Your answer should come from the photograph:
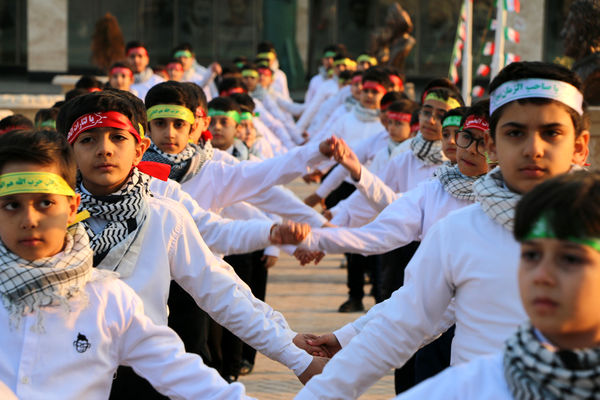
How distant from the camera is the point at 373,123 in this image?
12164 mm

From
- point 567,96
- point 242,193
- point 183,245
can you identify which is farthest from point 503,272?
point 242,193

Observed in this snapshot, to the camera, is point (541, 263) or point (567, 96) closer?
point (541, 263)

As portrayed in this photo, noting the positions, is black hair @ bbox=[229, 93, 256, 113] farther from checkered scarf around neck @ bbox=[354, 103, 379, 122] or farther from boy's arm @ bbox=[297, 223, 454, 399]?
boy's arm @ bbox=[297, 223, 454, 399]

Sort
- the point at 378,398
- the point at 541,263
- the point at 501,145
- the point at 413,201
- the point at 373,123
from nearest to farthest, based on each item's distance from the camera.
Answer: the point at 541,263 → the point at 501,145 → the point at 413,201 → the point at 378,398 → the point at 373,123

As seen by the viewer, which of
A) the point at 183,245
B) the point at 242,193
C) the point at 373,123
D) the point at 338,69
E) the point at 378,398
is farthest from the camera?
the point at 338,69

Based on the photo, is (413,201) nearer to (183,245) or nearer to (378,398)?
(183,245)

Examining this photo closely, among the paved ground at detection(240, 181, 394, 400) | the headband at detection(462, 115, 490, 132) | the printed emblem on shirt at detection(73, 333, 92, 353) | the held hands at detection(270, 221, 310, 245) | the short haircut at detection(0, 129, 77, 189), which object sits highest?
the short haircut at detection(0, 129, 77, 189)

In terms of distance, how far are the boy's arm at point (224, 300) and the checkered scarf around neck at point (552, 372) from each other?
6.21 feet

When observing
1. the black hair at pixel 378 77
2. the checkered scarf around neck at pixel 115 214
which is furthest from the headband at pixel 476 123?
the black hair at pixel 378 77

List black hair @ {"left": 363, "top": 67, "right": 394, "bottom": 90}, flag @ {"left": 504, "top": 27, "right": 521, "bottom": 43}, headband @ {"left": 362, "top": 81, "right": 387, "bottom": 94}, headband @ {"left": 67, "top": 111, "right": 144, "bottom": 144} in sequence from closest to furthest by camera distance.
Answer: headband @ {"left": 67, "top": 111, "right": 144, "bottom": 144}
headband @ {"left": 362, "top": 81, "right": 387, "bottom": 94}
black hair @ {"left": 363, "top": 67, "right": 394, "bottom": 90}
flag @ {"left": 504, "top": 27, "right": 521, "bottom": 43}

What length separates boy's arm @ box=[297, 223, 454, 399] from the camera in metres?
3.28

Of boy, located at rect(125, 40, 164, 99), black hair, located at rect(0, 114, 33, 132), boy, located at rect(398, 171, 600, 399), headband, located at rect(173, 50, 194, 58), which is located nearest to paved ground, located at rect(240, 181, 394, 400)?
black hair, located at rect(0, 114, 33, 132)

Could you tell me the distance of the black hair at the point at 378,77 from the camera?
1220 cm

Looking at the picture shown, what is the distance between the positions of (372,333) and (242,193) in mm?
3228
